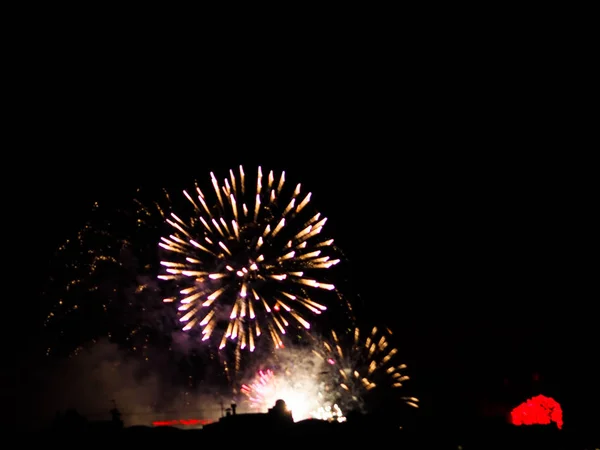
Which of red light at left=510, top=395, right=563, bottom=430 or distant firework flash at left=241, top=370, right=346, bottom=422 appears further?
red light at left=510, top=395, right=563, bottom=430

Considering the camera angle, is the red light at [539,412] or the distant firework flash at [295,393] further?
the red light at [539,412]

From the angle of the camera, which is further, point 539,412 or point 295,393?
point 539,412

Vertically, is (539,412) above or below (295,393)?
below

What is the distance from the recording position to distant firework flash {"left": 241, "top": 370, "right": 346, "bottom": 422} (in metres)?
31.9

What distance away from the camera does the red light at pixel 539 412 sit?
3319cm

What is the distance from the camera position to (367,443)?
67.3 feet

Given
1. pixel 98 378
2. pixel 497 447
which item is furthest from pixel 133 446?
pixel 98 378

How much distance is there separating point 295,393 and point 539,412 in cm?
1291

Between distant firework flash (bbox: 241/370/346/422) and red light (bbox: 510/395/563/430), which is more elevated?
distant firework flash (bbox: 241/370/346/422)

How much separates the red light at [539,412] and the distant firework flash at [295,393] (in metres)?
10.2

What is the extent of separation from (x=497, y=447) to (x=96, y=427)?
46.3 feet

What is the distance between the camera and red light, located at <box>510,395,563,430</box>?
1307 inches

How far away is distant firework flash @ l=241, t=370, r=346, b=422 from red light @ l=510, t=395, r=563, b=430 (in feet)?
33.6

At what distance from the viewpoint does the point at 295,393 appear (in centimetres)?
3206
